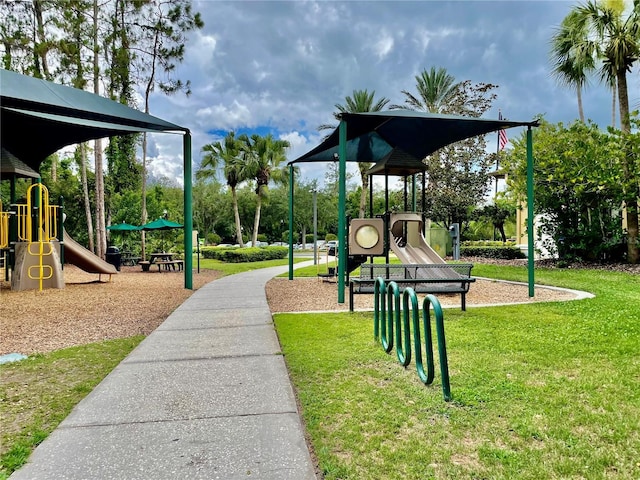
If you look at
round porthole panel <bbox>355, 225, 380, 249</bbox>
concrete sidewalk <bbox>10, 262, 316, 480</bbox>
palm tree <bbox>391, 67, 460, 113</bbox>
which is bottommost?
concrete sidewalk <bbox>10, 262, 316, 480</bbox>

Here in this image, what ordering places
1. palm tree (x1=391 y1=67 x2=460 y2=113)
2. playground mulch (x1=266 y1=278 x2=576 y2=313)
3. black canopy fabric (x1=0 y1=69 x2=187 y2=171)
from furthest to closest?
palm tree (x1=391 y1=67 x2=460 y2=113) < playground mulch (x1=266 y1=278 x2=576 y2=313) < black canopy fabric (x1=0 y1=69 x2=187 y2=171)

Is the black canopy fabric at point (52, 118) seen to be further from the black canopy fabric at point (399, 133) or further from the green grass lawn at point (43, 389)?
the black canopy fabric at point (399, 133)

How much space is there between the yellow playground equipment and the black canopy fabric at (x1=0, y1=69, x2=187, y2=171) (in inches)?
73.3

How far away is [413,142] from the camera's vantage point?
10.9m

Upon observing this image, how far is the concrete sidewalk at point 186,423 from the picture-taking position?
92.0 inches

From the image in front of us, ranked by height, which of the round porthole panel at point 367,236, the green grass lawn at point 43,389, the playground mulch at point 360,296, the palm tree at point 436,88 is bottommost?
the green grass lawn at point 43,389

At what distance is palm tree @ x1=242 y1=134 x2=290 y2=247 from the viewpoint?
29706 mm

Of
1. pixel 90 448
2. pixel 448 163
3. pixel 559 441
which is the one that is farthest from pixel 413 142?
pixel 448 163

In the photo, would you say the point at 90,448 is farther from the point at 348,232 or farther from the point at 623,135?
the point at 623,135

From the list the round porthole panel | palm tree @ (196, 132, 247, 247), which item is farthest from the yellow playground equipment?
palm tree @ (196, 132, 247, 247)

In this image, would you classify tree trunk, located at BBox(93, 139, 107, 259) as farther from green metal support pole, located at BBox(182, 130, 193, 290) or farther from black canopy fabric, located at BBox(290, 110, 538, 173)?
black canopy fabric, located at BBox(290, 110, 538, 173)

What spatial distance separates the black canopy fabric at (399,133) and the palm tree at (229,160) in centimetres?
1683

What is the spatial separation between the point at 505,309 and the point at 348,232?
3.67m

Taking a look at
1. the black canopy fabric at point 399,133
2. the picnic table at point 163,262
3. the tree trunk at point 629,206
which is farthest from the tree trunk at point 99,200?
the tree trunk at point 629,206
